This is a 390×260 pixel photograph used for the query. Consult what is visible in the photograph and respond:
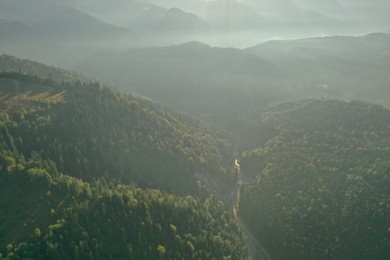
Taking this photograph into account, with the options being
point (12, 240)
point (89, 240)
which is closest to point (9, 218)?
point (12, 240)

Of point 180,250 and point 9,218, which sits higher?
point 9,218

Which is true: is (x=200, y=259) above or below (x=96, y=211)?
below

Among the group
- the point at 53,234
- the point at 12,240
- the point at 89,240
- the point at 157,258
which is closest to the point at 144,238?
the point at 157,258

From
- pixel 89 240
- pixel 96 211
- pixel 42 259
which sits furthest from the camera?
pixel 96 211

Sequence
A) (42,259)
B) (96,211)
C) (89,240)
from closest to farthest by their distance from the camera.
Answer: (42,259)
(89,240)
(96,211)

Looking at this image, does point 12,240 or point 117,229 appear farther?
point 117,229

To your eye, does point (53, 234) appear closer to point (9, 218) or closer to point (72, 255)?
point (72, 255)

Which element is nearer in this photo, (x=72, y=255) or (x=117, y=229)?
(x=72, y=255)

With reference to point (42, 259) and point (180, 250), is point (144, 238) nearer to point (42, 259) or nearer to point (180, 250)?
point (180, 250)
